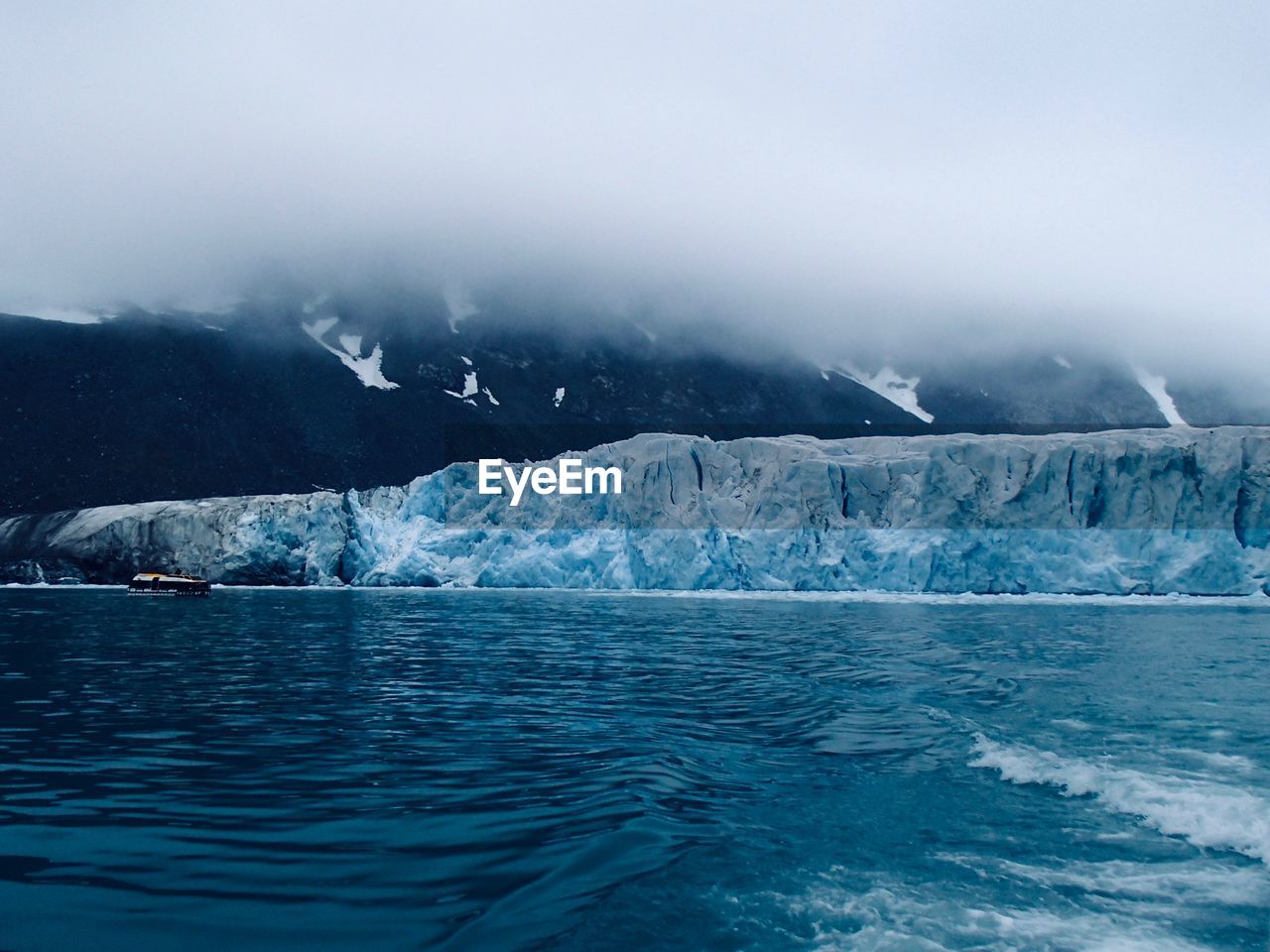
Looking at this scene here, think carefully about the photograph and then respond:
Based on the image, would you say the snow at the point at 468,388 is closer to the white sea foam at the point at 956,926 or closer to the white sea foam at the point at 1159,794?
the white sea foam at the point at 1159,794

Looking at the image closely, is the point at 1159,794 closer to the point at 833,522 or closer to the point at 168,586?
the point at 833,522

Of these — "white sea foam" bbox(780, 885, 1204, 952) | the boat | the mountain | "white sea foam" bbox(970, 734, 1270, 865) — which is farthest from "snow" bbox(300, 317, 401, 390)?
"white sea foam" bbox(780, 885, 1204, 952)

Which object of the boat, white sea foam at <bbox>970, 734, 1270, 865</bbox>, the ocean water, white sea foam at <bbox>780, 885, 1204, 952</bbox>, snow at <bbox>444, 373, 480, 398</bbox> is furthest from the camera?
snow at <bbox>444, 373, 480, 398</bbox>

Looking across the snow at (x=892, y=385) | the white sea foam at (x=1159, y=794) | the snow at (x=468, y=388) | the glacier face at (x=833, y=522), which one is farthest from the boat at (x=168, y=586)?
the snow at (x=892, y=385)

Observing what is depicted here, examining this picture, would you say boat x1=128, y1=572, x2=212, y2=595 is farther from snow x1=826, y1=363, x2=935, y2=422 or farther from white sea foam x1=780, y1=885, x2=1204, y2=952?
snow x1=826, y1=363, x2=935, y2=422

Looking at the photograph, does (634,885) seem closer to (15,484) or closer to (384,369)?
(15,484)

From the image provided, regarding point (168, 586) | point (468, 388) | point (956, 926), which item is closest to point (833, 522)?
point (168, 586)
